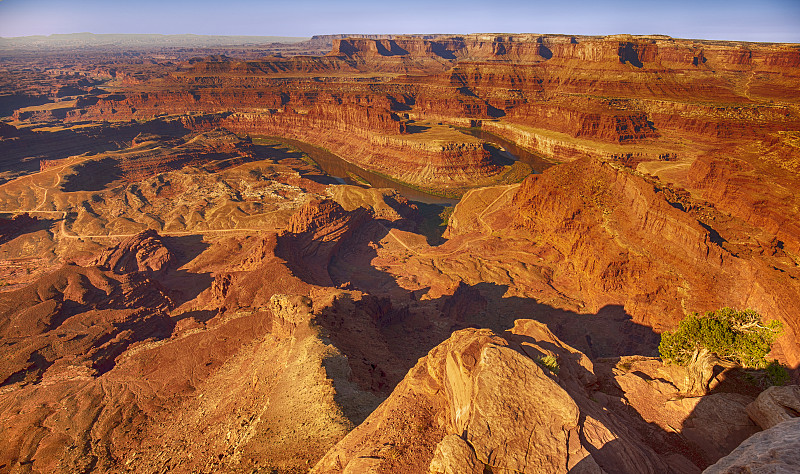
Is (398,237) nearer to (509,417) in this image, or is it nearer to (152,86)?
(509,417)

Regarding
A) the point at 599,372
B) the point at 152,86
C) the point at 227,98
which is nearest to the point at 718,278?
the point at 599,372

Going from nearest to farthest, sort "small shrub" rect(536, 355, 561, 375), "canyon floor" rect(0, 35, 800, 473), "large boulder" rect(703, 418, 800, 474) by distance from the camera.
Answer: "large boulder" rect(703, 418, 800, 474) < "canyon floor" rect(0, 35, 800, 473) < "small shrub" rect(536, 355, 561, 375)

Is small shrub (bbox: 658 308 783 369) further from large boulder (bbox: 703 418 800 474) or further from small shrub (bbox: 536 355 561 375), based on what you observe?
large boulder (bbox: 703 418 800 474)

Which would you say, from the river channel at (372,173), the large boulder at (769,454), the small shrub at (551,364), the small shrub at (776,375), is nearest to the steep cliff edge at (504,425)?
the small shrub at (551,364)

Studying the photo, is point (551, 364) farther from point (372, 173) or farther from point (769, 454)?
point (372, 173)

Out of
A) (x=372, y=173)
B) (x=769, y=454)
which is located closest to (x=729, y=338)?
(x=769, y=454)

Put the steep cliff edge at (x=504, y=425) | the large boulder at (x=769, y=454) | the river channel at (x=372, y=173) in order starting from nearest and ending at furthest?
the large boulder at (x=769, y=454), the steep cliff edge at (x=504, y=425), the river channel at (x=372, y=173)

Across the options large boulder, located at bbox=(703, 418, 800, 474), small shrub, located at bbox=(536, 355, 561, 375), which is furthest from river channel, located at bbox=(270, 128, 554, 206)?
large boulder, located at bbox=(703, 418, 800, 474)

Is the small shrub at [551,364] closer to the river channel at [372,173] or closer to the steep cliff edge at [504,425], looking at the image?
the steep cliff edge at [504,425]

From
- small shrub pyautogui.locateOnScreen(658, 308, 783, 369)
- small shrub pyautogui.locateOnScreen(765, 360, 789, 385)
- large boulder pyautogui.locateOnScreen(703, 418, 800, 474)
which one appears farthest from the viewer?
small shrub pyautogui.locateOnScreen(658, 308, 783, 369)
